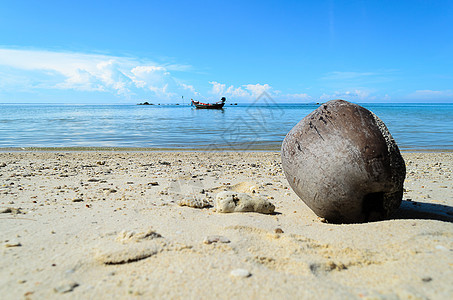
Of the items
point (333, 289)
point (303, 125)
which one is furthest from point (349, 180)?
point (333, 289)

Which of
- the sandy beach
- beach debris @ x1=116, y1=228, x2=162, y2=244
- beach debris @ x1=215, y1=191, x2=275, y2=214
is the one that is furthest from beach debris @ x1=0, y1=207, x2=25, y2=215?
beach debris @ x1=215, y1=191, x2=275, y2=214

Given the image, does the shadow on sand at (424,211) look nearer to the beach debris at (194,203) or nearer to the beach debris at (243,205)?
the beach debris at (243,205)

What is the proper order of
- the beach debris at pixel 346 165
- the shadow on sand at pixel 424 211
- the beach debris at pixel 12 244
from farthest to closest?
the shadow on sand at pixel 424 211
the beach debris at pixel 346 165
the beach debris at pixel 12 244

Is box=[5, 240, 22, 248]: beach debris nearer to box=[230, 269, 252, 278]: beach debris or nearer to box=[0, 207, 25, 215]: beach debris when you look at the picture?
box=[0, 207, 25, 215]: beach debris

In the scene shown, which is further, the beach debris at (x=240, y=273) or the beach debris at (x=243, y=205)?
the beach debris at (x=243, y=205)

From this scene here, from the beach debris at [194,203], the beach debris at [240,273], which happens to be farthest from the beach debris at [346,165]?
the beach debris at [240,273]

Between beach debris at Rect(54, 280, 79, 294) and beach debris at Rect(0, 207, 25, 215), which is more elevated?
beach debris at Rect(54, 280, 79, 294)

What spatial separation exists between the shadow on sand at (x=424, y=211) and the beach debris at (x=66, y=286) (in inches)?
145

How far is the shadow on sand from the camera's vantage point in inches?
164

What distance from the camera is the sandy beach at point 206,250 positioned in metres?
2.39

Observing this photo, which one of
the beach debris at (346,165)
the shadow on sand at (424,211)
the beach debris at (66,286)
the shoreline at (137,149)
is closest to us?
the beach debris at (66,286)

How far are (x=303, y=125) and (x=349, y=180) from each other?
0.93 m

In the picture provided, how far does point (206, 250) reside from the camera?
3041 mm

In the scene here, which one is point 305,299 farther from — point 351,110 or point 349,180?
point 351,110
